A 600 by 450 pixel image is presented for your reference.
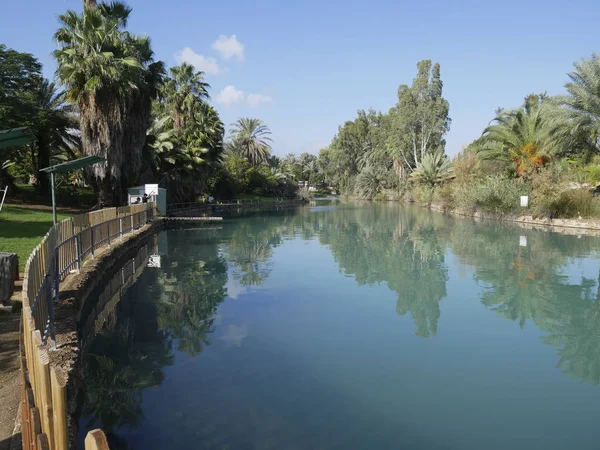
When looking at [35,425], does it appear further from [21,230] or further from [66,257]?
[21,230]

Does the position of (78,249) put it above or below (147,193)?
below

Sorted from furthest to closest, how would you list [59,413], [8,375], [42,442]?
[8,375] → [42,442] → [59,413]

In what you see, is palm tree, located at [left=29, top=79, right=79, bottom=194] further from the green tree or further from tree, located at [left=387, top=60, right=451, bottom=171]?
tree, located at [left=387, top=60, right=451, bottom=171]

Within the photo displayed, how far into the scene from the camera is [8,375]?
5734 millimetres

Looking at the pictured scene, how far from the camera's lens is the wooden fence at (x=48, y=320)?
2.62 metres

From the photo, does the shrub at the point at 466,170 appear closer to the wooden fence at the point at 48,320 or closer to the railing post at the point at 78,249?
the wooden fence at the point at 48,320

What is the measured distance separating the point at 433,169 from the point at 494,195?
21445 millimetres

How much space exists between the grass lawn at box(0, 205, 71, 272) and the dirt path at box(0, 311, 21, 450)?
3.94m

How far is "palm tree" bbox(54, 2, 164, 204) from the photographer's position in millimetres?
23531

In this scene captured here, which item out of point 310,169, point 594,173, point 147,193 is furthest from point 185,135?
point 310,169

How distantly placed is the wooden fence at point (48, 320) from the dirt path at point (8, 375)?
17.7 inches

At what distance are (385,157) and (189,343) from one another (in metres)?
67.6

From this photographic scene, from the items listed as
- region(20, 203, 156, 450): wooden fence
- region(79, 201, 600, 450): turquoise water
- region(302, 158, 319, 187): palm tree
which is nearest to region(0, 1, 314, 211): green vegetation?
region(20, 203, 156, 450): wooden fence

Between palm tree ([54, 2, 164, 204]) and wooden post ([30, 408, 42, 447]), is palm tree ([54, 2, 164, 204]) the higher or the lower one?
the higher one
